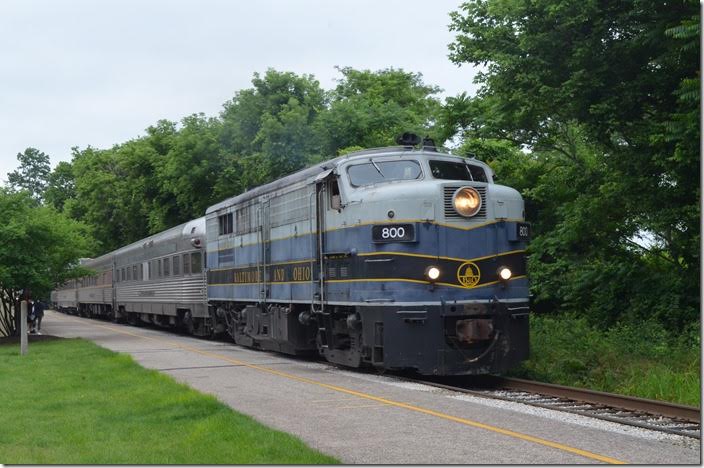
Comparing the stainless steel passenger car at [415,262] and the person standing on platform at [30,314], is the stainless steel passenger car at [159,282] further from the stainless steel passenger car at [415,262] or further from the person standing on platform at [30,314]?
the stainless steel passenger car at [415,262]

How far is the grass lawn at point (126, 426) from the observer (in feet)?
27.3

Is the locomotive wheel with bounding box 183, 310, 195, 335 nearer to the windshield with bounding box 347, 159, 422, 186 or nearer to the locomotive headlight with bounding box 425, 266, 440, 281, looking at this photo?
the windshield with bounding box 347, 159, 422, 186

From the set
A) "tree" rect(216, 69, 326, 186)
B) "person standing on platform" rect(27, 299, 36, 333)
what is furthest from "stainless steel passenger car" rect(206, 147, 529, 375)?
"person standing on platform" rect(27, 299, 36, 333)

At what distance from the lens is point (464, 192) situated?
14.0 m

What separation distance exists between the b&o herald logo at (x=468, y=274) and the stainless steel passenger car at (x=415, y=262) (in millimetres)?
18

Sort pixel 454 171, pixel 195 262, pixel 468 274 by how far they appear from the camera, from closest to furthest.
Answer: pixel 468 274
pixel 454 171
pixel 195 262

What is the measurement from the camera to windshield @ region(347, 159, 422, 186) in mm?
14805

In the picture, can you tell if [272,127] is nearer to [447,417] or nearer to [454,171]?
[454,171]

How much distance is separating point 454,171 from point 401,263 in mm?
2391

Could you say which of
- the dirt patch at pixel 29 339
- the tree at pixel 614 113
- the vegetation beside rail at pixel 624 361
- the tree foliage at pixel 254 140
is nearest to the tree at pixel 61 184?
the tree foliage at pixel 254 140

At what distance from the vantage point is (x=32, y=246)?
88.3ft

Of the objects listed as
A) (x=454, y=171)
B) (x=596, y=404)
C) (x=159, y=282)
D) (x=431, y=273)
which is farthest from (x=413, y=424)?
(x=159, y=282)

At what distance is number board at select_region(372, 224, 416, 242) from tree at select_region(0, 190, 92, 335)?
1579 cm

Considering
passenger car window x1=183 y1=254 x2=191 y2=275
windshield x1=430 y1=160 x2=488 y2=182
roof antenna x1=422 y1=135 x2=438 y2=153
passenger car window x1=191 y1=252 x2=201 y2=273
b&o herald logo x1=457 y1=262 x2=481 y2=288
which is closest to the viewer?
b&o herald logo x1=457 y1=262 x2=481 y2=288
